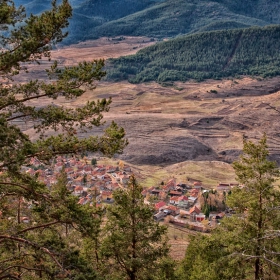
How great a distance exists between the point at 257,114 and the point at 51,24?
7767 cm

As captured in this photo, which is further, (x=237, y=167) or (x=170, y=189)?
(x=170, y=189)

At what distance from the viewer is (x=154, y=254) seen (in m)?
11.8

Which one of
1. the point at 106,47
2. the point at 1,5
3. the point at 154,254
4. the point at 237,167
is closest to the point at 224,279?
the point at 154,254

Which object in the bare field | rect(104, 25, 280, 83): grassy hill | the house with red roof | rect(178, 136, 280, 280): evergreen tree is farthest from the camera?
rect(104, 25, 280, 83): grassy hill

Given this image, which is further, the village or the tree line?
the village

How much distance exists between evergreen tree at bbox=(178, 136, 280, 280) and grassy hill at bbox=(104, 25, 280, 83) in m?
113

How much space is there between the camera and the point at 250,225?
458 inches

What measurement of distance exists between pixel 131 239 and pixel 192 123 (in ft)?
227

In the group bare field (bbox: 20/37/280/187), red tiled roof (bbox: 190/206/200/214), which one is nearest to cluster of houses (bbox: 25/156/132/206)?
bare field (bbox: 20/37/280/187)

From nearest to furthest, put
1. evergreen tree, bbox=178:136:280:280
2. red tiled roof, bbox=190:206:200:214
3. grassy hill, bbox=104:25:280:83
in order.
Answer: evergreen tree, bbox=178:136:280:280 → red tiled roof, bbox=190:206:200:214 → grassy hill, bbox=104:25:280:83

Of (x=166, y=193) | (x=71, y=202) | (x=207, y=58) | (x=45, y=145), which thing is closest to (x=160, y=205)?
(x=166, y=193)

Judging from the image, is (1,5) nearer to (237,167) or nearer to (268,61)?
(237,167)

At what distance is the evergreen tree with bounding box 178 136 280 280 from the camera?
1123 centimetres

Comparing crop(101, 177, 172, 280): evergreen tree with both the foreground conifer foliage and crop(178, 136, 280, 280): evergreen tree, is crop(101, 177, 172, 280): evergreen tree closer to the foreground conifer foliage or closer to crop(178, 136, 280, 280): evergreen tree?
the foreground conifer foliage
